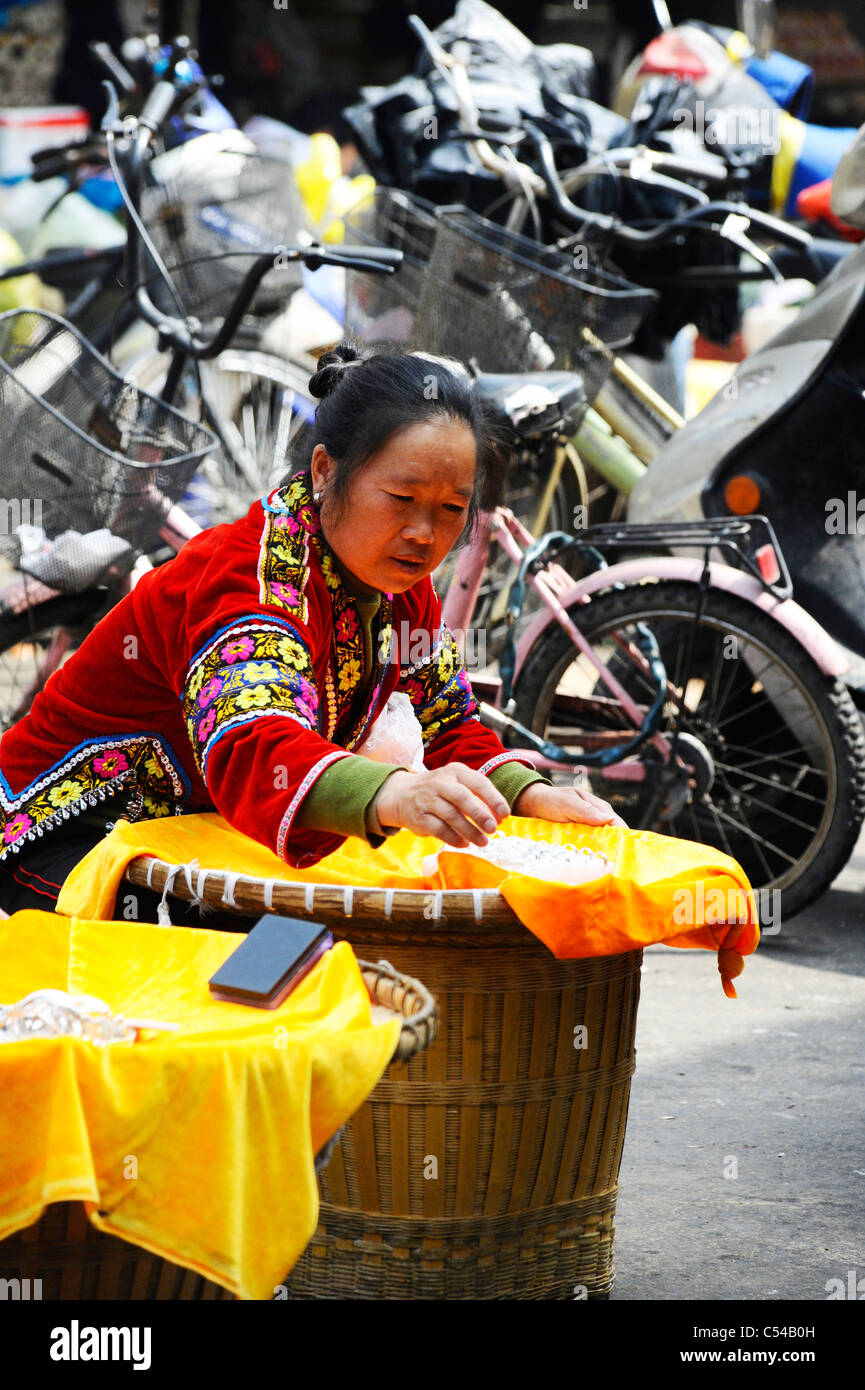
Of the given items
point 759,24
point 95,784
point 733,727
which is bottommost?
point 733,727

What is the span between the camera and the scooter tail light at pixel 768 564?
3.62 m

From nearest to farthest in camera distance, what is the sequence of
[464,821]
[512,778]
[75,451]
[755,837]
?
1. [464,821]
2. [512,778]
3. [75,451]
4. [755,837]

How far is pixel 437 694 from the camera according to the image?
245cm

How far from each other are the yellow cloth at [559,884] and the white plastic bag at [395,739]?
0.12 metres

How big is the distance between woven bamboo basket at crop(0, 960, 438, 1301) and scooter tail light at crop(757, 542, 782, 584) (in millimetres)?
2337

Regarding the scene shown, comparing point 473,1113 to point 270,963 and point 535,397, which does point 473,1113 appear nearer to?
point 270,963

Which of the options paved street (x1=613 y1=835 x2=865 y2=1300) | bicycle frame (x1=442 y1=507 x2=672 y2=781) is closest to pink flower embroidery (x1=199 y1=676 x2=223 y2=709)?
paved street (x1=613 y1=835 x2=865 y2=1300)

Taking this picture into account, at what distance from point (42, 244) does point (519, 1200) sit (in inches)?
225

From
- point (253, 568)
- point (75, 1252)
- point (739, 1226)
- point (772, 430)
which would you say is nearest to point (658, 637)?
point (772, 430)

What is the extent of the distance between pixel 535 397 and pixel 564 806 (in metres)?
1.85

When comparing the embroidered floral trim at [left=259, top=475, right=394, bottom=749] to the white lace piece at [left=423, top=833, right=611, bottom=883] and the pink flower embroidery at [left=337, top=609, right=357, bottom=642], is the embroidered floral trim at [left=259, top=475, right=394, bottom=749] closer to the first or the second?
the pink flower embroidery at [left=337, top=609, right=357, bottom=642]

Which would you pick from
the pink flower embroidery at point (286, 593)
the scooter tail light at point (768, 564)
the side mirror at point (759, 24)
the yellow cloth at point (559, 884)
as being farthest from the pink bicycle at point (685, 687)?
the side mirror at point (759, 24)

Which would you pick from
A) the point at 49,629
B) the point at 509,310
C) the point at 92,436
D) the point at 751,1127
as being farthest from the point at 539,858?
the point at 509,310

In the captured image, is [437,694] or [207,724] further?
[437,694]
